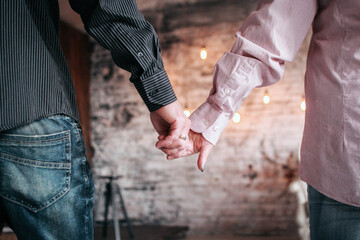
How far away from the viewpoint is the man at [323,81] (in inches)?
28.4

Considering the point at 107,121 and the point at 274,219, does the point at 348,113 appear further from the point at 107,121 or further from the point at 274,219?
the point at 107,121

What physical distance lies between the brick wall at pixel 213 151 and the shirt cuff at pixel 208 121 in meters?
3.24

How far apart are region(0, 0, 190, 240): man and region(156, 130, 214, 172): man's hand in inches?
13.3

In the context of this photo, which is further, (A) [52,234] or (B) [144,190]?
(B) [144,190]

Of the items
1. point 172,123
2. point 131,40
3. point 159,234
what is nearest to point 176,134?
point 172,123

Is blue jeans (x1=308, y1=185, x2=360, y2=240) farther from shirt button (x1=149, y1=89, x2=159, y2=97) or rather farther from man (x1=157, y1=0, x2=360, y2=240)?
shirt button (x1=149, y1=89, x2=159, y2=97)

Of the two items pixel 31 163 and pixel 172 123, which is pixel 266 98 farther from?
pixel 31 163

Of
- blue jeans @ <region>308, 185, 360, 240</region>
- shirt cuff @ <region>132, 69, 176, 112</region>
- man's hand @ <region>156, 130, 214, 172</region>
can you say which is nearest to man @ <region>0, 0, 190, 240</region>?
shirt cuff @ <region>132, 69, 176, 112</region>

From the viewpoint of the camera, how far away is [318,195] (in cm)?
80

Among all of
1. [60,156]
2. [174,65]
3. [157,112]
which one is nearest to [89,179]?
[60,156]

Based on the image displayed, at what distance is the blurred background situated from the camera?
4.17 metres

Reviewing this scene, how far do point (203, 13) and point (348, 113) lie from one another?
13.1 feet

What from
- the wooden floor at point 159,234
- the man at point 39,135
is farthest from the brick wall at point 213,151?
the man at point 39,135

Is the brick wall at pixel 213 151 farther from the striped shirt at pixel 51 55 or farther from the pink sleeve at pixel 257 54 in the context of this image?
the striped shirt at pixel 51 55
